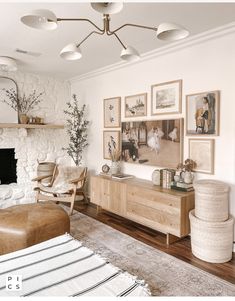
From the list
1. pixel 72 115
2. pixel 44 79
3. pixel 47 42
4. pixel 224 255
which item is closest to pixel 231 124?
pixel 224 255

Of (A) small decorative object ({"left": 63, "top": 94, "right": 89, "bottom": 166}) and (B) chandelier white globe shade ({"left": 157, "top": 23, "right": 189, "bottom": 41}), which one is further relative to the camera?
(A) small decorative object ({"left": 63, "top": 94, "right": 89, "bottom": 166})

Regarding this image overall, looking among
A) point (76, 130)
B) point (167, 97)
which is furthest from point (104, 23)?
point (76, 130)

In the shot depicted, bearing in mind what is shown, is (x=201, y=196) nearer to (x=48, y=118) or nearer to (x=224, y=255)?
(x=224, y=255)

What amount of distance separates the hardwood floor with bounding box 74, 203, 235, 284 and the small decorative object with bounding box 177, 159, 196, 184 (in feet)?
2.47

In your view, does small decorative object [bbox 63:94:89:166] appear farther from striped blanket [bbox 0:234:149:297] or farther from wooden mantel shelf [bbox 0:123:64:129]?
striped blanket [bbox 0:234:149:297]

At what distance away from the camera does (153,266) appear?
A: 2.37m

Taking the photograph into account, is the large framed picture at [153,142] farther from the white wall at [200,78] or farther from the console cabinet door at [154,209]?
the console cabinet door at [154,209]

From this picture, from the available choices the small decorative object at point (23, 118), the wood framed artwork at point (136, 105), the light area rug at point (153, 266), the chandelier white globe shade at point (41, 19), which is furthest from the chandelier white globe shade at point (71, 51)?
the small decorative object at point (23, 118)

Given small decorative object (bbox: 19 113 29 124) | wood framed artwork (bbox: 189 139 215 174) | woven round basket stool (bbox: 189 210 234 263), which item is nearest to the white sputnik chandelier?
wood framed artwork (bbox: 189 139 215 174)

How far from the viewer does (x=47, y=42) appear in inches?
121

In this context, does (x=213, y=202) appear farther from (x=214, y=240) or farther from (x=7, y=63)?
(x=7, y=63)

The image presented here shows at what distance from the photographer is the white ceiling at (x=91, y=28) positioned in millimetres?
A: 2211

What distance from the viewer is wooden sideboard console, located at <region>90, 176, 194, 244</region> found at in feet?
9.04

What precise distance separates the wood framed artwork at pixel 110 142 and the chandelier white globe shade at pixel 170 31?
2405mm
